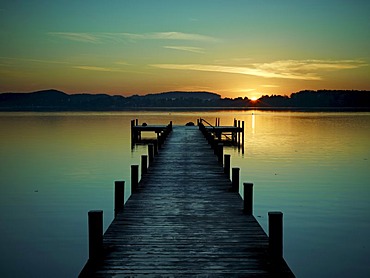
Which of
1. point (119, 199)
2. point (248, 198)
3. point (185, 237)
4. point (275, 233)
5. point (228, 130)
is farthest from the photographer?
point (228, 130)

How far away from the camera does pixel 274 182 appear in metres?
24.2

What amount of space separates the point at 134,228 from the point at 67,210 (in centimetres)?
1031

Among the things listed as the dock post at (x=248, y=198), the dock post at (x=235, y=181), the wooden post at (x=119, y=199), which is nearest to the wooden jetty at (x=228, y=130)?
the dock post at (x=235, y=181)

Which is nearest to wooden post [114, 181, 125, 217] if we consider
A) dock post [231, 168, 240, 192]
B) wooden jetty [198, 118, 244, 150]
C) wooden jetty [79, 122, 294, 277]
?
wooden jetty [79, 122, 294, 277]

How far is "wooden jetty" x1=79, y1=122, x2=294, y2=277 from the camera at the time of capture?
6.72 m

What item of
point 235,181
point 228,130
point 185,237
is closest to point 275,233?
point 185,237

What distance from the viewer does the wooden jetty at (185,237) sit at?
6723mm

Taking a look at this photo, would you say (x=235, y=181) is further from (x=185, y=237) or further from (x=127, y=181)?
(x=127, y=181)

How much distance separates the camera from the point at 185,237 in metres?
8.30

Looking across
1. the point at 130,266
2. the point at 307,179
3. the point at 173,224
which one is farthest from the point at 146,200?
the point at 307,179

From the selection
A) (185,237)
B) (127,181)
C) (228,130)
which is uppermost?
(228,130)

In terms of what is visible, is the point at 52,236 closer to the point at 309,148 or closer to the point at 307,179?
the point at 307,179

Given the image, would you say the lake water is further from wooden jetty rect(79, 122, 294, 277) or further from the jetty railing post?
the jetty railing post

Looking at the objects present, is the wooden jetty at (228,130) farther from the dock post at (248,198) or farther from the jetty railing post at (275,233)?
the jetty railing post at (275,233)
